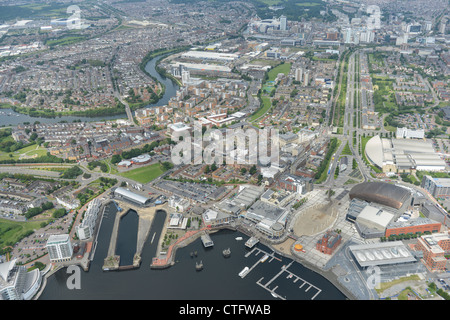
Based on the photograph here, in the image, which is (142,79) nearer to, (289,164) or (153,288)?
(289,164)

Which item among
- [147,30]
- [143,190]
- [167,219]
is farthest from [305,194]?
[147,30]

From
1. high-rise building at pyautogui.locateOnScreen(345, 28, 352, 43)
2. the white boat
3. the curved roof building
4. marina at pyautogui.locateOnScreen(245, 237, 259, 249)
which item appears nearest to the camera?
the white boat

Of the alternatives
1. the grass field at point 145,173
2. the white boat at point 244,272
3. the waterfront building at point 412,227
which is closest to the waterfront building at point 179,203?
the grass field at point 145,173

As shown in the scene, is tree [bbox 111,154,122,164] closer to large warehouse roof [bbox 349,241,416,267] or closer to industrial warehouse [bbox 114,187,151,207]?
industrial warehouse [bbox 114,187,151,207]

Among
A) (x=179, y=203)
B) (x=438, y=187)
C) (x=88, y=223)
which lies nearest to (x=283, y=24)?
(x=438, y=187)

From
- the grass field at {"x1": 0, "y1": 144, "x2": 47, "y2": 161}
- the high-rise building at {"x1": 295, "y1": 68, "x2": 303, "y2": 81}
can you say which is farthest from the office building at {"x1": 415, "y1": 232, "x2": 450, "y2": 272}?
the high-rise building at {"x1": 295, "y1": 68, "x2": 303, "y2": 81}

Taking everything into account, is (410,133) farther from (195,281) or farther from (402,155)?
(195,281)

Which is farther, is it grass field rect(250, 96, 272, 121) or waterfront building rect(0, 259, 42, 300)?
grass field rect(250, 96, 272, 121)
